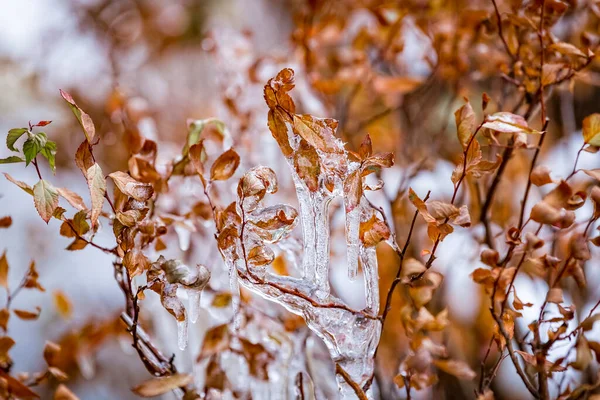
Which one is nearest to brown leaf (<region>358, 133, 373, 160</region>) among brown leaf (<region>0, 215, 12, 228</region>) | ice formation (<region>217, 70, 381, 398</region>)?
ice formation (<region>217, 70, 381, 398</region>)

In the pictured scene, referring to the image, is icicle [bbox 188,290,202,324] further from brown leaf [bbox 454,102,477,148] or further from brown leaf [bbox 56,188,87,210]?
brown leaf [bbox 454,102,477,148]

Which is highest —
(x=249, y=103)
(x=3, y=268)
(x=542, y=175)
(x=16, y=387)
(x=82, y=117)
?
(x=249, y=103)

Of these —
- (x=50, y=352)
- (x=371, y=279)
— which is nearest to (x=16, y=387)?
(x=50, y=352)

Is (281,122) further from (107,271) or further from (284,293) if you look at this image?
(107,271)

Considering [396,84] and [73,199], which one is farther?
[396,84]

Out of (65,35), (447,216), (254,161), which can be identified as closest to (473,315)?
(254,161)

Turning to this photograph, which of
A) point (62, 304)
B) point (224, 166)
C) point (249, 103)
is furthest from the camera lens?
point (249, 103)

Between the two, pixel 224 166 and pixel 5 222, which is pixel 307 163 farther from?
pixel 5 222
